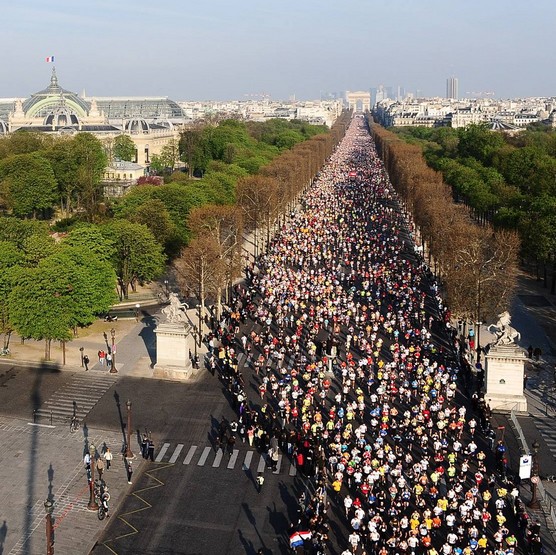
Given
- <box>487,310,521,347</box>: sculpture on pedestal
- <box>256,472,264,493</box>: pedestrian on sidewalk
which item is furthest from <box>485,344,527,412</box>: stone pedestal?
<box>256,472,264,493</box>: pedestrian on sidewalk

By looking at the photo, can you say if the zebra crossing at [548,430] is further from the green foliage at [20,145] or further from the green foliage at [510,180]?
the green foliage at [20,145]

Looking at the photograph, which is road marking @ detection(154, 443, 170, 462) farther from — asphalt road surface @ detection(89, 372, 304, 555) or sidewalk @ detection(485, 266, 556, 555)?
sidewalk @ detection(485, 266, 556, 555)

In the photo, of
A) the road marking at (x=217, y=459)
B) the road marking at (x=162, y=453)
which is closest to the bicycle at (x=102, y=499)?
the road marking at (x=162, y=453)

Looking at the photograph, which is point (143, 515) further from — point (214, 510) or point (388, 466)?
point (388, 466)

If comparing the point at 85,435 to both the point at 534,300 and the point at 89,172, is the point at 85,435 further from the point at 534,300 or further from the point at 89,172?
the point at 89,172

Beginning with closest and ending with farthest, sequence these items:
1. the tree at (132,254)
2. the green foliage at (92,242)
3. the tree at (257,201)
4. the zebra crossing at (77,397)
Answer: the zebra crossing at (77,397) → the green foliage at (92,242) → the tree at (132,254) → the tree at (257,201)
